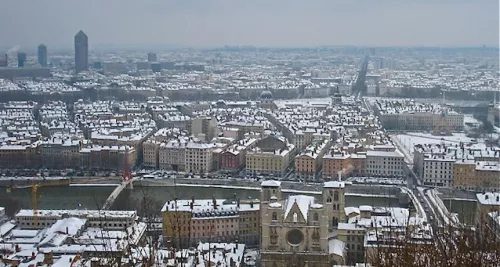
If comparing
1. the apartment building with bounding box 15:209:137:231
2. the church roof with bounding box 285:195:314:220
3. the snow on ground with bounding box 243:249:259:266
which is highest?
the church roof with bounding box 285:195:314:220

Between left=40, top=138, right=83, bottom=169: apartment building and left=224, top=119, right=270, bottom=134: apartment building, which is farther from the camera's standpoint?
left=224, top=119, right=270, bottom=134: apartment building

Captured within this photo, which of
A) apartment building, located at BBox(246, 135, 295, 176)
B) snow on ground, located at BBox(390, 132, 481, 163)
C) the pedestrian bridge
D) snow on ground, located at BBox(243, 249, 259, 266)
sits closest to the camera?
A: snow on ground, located at BBox(243, 249, 259, 266)

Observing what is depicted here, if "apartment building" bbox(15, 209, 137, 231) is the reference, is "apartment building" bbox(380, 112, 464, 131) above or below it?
above

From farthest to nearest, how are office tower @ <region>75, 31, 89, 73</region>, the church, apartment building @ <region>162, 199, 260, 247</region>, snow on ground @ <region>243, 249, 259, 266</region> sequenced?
office tower @ <region>75, 31, 89, 73</region> → apartment building @ <region>162, 199, 260, 247</region> → snow on ground @ <region>243, 249, 259, 266</region> → the church

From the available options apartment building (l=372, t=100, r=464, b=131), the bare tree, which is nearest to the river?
the bare tree

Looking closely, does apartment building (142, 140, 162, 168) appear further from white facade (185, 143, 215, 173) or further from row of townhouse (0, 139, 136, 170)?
white facade (185, 143, 215, 173)
